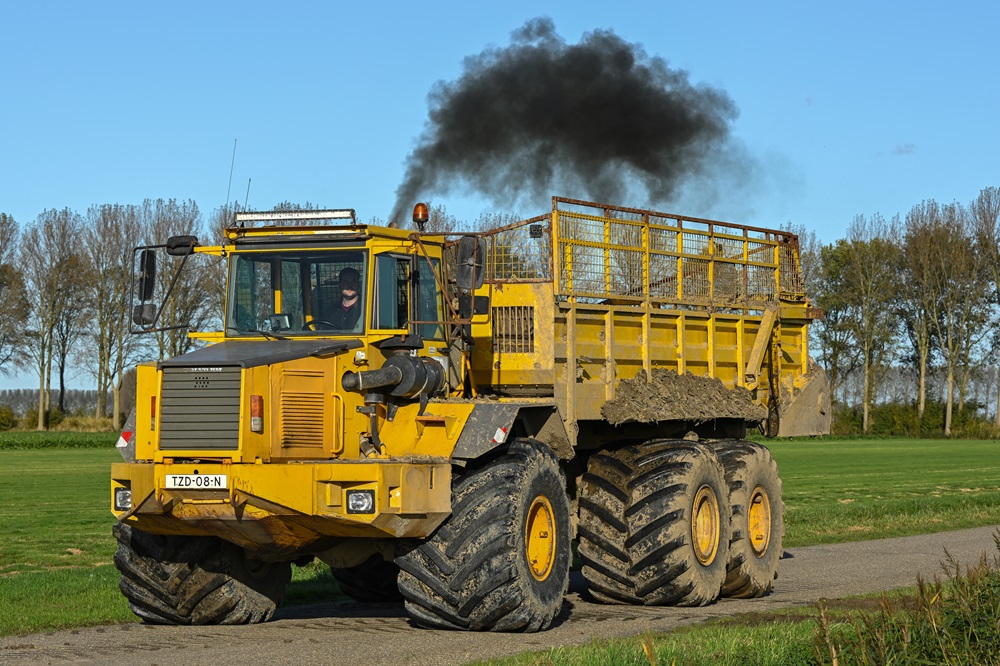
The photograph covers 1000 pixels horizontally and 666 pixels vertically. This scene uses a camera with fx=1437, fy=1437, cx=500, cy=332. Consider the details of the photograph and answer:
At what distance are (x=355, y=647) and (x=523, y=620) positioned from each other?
1.45 meters

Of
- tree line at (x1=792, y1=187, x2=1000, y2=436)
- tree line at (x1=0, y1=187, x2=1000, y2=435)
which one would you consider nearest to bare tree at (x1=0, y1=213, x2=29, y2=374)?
tree line at (x1=0, y1=187, x2=1000, y2=435)

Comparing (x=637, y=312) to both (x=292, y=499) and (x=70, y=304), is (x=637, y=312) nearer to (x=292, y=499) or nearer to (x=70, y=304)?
(x=292, y=499)

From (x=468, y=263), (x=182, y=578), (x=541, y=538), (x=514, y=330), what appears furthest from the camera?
(x=514, y=330)

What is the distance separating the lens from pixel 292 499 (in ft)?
37.0

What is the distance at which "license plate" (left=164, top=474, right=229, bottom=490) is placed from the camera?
11.2 meters

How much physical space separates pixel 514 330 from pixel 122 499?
430 cm

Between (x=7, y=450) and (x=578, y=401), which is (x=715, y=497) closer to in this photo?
(x=578, y=401)

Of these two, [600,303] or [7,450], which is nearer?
[600,303]

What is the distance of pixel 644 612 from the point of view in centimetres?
1388

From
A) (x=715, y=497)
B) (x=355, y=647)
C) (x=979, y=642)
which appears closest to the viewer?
(x=979, y=642)

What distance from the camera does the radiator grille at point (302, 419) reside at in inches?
456

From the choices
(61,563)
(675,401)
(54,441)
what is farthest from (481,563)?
(54,441)

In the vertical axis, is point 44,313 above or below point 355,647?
above

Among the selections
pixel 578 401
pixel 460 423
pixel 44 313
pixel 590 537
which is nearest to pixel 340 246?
pixel 460 423
